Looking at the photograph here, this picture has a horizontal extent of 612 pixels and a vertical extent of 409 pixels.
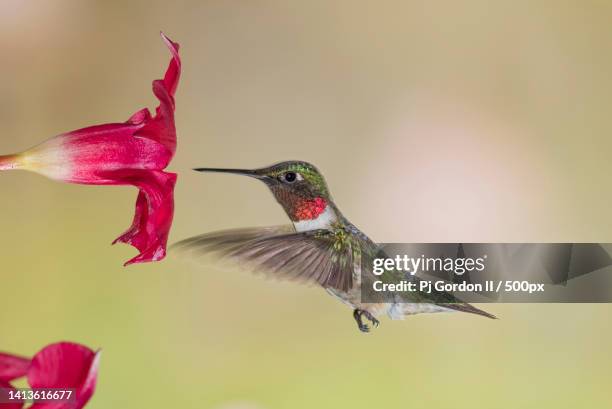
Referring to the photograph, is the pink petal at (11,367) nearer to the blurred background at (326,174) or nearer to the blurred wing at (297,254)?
the blurred wing at (297,254)

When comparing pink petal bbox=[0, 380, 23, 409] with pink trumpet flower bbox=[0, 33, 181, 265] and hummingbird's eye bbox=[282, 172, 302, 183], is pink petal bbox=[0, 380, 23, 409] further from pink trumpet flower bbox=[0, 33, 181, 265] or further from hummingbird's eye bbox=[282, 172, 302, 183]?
hummingbird's eye bbox=[282, 172, 302, 183]

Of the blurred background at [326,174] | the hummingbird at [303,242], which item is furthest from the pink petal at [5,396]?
the blurred background at [326,174]

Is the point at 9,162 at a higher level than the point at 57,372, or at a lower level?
higher

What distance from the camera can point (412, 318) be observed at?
143 cm

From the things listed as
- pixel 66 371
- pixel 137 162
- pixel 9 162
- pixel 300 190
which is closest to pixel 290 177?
pixel 300 190

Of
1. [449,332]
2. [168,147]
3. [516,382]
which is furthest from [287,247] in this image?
[516,382]

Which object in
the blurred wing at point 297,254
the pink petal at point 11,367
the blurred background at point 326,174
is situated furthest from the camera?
the blurred background at point 326,174

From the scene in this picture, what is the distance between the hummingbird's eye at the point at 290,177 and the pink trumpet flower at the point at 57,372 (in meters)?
0.52

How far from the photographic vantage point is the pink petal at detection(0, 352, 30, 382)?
38 cm

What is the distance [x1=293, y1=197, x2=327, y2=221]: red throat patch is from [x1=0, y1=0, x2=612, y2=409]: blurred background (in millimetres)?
495

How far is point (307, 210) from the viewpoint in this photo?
0.92 metres

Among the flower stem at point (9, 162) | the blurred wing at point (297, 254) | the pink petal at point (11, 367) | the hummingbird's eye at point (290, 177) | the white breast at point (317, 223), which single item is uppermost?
the flower stem at point (9, 162)

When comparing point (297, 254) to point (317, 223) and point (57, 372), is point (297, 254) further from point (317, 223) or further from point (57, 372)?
point (57, 372)

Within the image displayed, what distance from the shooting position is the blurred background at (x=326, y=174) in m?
1.42
